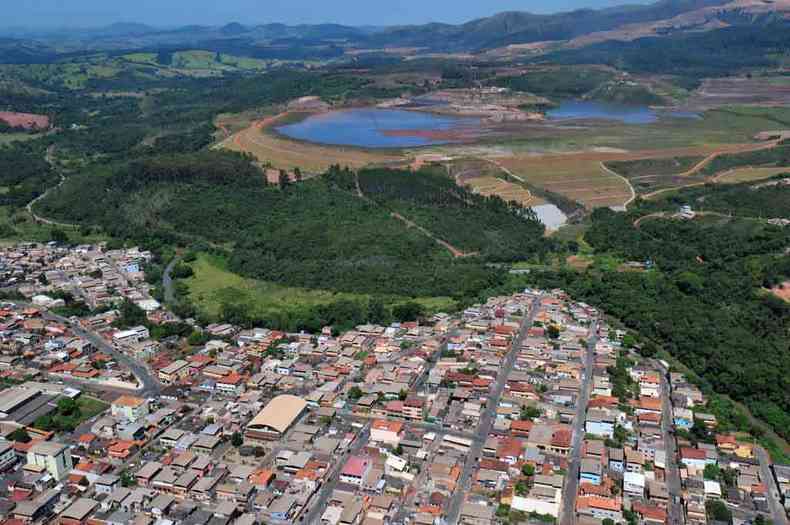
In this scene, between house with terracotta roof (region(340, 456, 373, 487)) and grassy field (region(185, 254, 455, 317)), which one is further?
grassy field (region(185, 254, 455, 317))

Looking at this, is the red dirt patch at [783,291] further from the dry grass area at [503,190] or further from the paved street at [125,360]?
the paved street at [125,360]

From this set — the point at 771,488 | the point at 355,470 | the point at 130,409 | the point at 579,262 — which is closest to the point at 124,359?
the point at 130,409

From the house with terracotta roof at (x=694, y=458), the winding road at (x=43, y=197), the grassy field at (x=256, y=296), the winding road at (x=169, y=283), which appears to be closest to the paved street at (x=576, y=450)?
the house with terracotta roof at (x=694, y=458)

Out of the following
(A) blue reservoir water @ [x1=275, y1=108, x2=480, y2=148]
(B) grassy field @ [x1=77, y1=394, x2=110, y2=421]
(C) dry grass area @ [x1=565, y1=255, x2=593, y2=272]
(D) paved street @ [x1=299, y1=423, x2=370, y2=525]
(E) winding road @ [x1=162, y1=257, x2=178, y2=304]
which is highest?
(A) blue reservoir water @ [x1=275, y1=108, x2=480, y2=148]

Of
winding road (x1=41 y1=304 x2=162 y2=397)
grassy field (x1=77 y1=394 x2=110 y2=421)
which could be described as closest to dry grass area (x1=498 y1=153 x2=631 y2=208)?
winding road (x1=41 y1=304 x2=162 y2=397)

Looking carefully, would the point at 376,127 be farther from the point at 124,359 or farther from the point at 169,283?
the point at 124,359

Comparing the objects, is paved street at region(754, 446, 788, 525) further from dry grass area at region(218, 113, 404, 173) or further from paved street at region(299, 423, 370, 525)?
dry grass area at region(218, 113, 404, 173)
